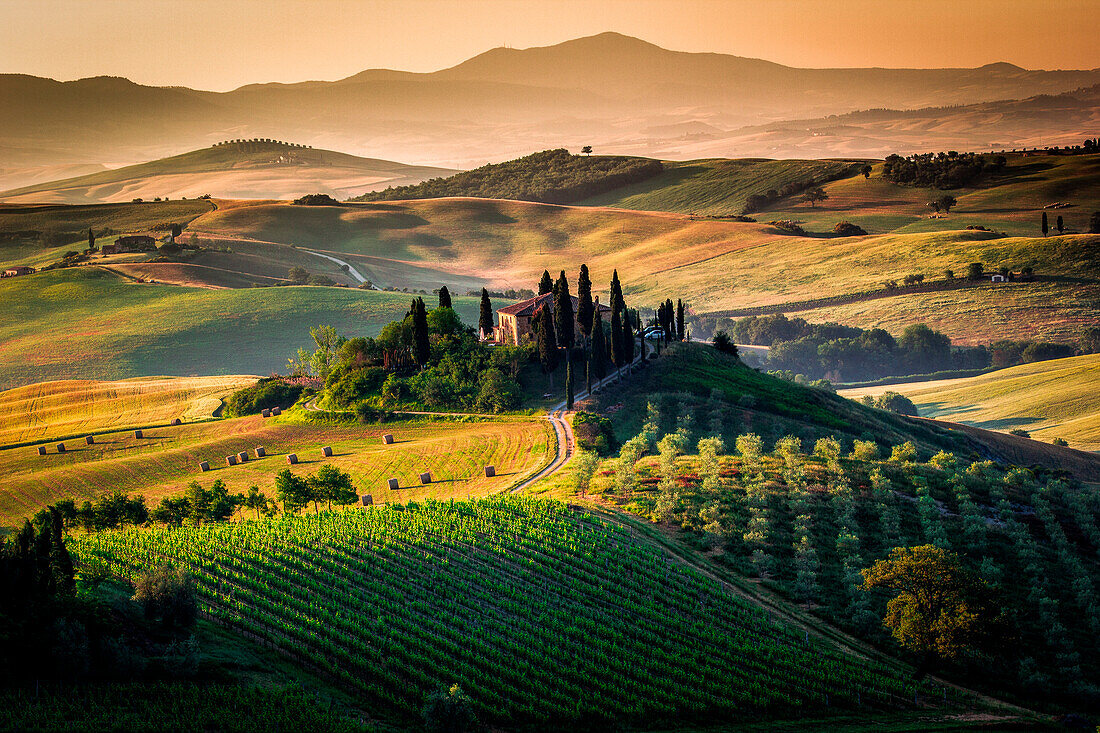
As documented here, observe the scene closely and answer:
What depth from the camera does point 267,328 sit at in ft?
463

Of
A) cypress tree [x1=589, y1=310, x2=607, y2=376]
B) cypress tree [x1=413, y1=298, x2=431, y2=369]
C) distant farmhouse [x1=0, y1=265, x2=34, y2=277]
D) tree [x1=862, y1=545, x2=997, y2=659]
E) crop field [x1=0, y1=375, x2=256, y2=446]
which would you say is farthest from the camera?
distant farmhouse [x1=0, y1=265, x2=34, y2=277]

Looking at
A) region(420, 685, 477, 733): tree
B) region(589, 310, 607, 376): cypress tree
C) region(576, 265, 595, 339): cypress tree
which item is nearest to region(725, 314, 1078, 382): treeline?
region(576, 265, 595, 339): cypress tree

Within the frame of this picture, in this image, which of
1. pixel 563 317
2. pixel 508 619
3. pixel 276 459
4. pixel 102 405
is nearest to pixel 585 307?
pixel 563 317

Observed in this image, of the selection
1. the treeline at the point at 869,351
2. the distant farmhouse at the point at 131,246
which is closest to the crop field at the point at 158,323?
the distant farmhouse at the point at 131,246

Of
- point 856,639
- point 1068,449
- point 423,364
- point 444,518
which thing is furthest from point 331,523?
point 1068,449

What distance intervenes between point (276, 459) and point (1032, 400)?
314 feet

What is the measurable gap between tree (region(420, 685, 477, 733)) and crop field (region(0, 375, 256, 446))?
6905 cm

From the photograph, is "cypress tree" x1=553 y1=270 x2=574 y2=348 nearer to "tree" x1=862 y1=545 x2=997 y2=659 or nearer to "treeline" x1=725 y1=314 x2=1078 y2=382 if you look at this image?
"tree" x1=862 y1=545 x2=997 y2=659

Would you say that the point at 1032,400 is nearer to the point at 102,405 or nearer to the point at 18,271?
the point at 102,405

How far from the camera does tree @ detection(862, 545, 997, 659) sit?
42.4m

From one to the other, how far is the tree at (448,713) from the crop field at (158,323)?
105 m

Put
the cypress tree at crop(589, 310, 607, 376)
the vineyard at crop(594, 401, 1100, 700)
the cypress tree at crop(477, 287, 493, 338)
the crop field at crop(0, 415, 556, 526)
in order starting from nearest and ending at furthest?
the vineyard at crop(594, 401, 1100, 700) < the crop field at crop(0, 415, 556, 526) < the cypress tree at crop(589, 310, 607, 376) < the cypress tree at crop(477, 287, 493, 338)

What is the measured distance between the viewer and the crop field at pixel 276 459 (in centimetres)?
6712

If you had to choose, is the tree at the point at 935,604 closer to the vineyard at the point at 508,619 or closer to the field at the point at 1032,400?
the vineyard at the point at 508,619
